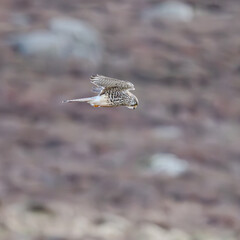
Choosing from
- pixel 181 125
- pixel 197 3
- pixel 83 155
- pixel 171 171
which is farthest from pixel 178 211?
pixel 197 3

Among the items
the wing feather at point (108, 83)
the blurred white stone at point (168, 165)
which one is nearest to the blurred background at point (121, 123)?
the blurred white stone at point (168, 165)

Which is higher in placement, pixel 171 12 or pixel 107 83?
pixel 171 12

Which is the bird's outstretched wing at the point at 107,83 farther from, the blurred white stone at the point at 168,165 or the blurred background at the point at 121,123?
the blurred white stone at the point at 168,165

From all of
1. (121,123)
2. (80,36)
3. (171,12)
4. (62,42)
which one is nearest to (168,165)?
(121,123)

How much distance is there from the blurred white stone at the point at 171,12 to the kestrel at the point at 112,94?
1686 centimetres

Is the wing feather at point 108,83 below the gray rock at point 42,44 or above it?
below

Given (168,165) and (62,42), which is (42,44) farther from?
(168,165)

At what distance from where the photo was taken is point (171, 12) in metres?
20.5

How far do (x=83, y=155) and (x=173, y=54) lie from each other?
16.5 ft

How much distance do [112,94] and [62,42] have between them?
1241cm

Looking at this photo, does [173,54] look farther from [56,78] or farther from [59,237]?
[59,237]

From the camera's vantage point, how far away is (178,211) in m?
11.9

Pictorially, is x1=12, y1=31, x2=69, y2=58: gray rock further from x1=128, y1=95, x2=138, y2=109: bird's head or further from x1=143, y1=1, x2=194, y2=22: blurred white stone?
x1=128, y1=95, x2=138, y2=109: bird's head

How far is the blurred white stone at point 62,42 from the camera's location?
617 inches
